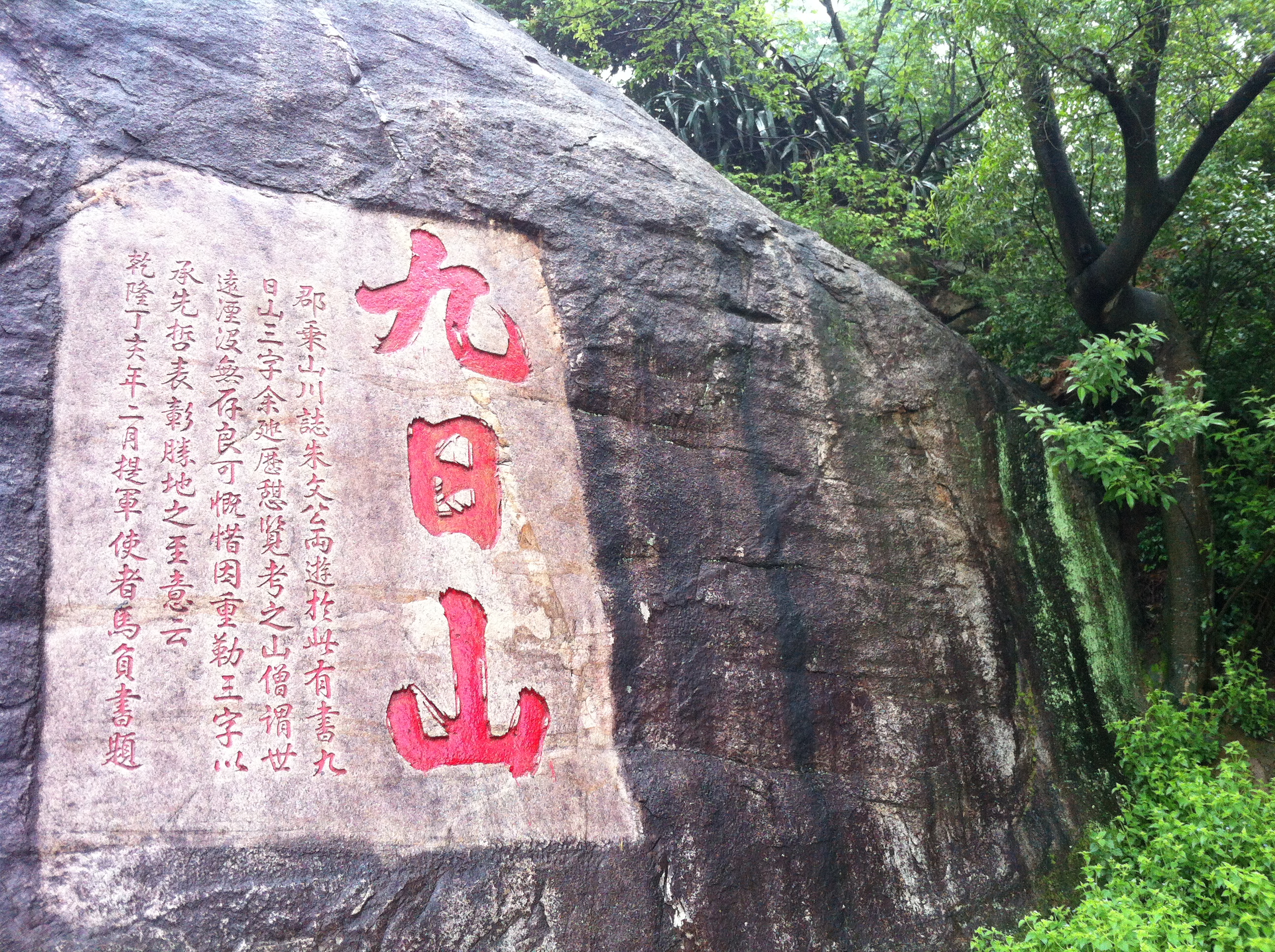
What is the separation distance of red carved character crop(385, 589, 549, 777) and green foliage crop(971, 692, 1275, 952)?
182cm

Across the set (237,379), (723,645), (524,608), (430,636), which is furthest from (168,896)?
(723,645)

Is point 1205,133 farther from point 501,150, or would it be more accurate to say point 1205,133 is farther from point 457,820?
point 457,820

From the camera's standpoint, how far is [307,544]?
124 inches

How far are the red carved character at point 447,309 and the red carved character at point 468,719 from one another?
0.93 metres

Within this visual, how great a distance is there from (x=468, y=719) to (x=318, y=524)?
0.83 metres

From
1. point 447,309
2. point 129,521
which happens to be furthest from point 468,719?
point 447,309

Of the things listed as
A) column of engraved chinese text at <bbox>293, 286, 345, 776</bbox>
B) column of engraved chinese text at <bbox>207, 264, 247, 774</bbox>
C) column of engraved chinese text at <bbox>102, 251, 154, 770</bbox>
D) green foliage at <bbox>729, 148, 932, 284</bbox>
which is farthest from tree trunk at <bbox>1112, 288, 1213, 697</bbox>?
column of engraved chinese text at <bbox>102, 251, 154, 770</bbox>

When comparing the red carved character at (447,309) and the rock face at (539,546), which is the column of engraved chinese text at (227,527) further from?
the red carved character at (447,309)

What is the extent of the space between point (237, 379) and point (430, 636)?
1104 mm

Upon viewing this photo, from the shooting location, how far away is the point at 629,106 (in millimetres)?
5113

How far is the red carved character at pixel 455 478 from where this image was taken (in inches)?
133

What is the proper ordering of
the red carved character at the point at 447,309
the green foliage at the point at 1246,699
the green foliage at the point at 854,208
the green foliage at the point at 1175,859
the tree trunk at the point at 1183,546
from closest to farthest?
the green foliage at the point at 1175,859 < the red carved character at the point at 447,309 < the green foliage at the point at 1246,699 < the tree trunk at the point at 1183,546 < the green foliage at the point at 854,208

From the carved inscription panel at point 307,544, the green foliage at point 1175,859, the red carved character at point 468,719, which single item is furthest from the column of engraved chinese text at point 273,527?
the green foliage at point 1175,859

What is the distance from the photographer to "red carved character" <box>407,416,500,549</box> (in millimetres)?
3383
